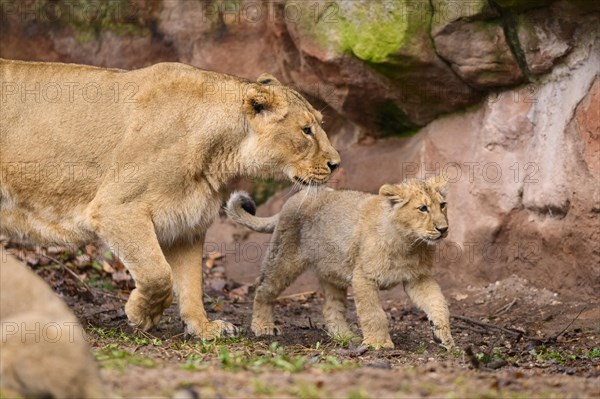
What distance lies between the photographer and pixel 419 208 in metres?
9.38

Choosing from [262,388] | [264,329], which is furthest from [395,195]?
[262,388]

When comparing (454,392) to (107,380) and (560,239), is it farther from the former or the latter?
(560,239)

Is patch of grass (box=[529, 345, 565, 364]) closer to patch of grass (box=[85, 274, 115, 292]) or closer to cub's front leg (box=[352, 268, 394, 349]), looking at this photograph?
cub's front leg (box=[352, 268, 394, 349])

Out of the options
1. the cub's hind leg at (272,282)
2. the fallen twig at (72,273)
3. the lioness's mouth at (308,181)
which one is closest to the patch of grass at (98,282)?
the fallen twig at (72,273)

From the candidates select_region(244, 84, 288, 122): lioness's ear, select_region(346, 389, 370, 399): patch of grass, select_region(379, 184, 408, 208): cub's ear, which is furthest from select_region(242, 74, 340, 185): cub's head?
select_region(346, 389, 370, 399): patch of grass

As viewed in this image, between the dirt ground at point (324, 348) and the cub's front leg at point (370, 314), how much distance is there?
157 mm

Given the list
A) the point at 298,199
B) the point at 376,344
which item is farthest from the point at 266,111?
the point at 376,344

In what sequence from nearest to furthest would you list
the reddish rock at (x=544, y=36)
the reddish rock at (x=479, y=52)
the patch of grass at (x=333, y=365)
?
the patch of grass at (x=333, y=365) → the reddish rock at (x=544, y=36) → the reddish rock at (x=479, y=52)

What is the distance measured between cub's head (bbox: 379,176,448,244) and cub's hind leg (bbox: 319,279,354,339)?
107cm

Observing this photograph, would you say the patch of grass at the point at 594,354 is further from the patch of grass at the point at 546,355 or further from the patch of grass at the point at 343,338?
the patch of grass at the point at 343,338

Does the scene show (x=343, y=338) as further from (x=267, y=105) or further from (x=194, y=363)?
(x=194, y=363)

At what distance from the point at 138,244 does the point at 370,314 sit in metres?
2.06

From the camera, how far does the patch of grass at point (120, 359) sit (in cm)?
682

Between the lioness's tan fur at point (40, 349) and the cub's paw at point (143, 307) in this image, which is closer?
the lioness's tan fur at point (40, 349)
